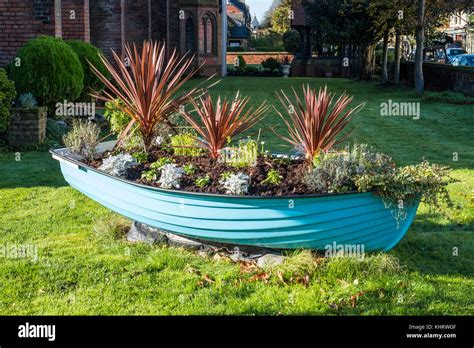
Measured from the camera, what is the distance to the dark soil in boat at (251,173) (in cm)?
606

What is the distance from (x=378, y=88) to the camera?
2894 cm

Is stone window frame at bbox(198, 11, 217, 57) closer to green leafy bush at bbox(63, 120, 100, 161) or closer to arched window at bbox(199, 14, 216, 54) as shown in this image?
arched window at bbox(199, 14, 216, 54)

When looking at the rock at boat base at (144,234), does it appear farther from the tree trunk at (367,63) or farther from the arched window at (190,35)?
the arched window at (190,35)

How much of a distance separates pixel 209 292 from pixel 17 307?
1544 millimetres

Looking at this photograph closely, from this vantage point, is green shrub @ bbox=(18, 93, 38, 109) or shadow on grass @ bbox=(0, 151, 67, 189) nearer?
shadow on grass @ bbox=(0, 151, 67, 189)

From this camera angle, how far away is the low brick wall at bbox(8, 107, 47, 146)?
12.3 metres

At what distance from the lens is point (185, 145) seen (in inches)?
288

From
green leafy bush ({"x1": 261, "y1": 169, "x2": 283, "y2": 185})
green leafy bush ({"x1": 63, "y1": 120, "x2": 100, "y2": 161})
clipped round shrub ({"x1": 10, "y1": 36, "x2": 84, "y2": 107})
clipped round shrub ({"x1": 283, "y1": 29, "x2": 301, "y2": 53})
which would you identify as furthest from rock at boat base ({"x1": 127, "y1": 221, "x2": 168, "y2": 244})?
clipped round shrub ({"x1": 283, "y1": 29, "x2": 301, "y2": 53})

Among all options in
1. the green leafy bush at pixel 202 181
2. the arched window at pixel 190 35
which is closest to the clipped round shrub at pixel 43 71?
the green leafy bush at pixel 202 181

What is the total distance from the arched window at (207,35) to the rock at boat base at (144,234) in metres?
34.6

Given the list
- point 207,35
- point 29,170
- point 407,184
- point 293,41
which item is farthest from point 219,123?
point 293,41

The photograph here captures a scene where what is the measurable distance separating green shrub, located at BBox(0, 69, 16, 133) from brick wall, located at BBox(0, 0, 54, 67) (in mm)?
3272
